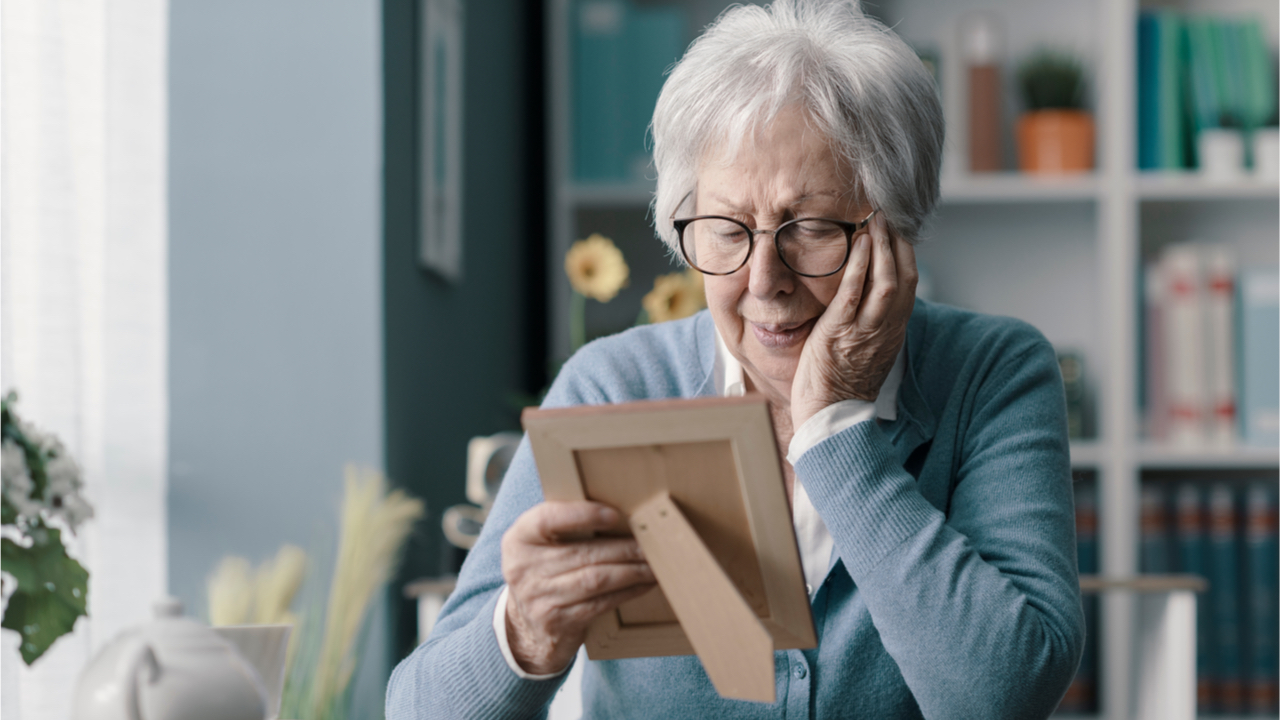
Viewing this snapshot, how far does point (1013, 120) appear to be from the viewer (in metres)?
2.71

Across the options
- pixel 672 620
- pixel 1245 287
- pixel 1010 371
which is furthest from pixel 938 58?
pixel 672 620

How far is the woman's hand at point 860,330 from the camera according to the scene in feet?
3.19

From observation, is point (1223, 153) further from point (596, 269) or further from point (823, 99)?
point (823, 99)

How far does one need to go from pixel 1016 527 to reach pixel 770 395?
0.28 meters

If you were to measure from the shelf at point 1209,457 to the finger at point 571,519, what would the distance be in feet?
6.74

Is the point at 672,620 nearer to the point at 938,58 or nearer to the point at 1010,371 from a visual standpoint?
the point at 1010,371

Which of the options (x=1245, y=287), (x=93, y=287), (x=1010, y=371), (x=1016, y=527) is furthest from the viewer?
(x=1245, y=287)

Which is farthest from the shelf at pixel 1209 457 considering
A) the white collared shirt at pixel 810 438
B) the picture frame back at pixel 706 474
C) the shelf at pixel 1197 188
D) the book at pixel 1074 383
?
the picture frame back at pixel 706 474

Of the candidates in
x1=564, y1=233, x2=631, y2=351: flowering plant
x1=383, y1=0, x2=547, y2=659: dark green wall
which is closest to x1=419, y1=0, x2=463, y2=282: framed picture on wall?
x1=383, y1=0, x2=547, y2=659: dark green wall

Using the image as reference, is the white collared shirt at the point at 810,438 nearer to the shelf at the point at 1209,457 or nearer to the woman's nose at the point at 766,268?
the woman's nose at the point at 766,268

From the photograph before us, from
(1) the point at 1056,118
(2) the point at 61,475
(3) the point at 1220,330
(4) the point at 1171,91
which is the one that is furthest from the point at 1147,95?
(2) the point at 61,475

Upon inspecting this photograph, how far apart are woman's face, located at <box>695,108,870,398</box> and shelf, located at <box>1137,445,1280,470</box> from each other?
173 cm

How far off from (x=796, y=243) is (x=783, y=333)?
0.29 feet

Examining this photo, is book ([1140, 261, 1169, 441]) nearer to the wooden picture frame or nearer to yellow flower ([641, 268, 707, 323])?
yellow flower ([641, 268, 707, 323])
